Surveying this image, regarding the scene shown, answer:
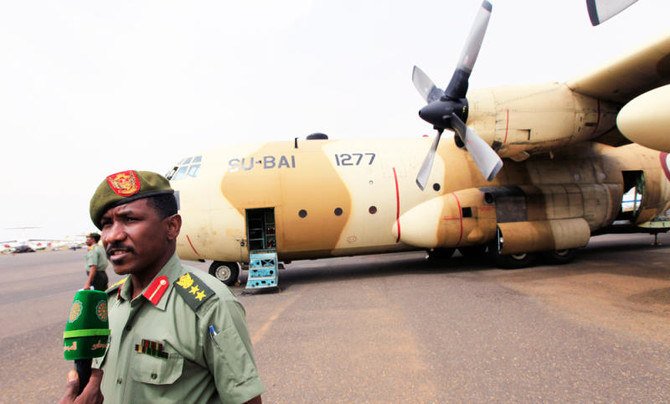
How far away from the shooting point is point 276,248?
1005cm

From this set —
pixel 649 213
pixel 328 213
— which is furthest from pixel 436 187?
pixel 649 213

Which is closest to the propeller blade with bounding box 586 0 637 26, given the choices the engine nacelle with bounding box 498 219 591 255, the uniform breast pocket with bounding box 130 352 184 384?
the uniform breast pocket with bounding box 130 352 184 384

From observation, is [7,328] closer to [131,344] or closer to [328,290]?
[328,290]

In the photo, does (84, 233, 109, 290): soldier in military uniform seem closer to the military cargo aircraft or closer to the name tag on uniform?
the military cargo aircraft

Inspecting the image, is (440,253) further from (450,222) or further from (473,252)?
(450,222)

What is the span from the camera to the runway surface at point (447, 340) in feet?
12.3

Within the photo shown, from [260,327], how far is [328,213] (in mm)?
4385

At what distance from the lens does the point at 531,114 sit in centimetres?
894

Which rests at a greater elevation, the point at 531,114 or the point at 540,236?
the point at 531,114

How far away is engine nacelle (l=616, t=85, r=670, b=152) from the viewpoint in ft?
18.0

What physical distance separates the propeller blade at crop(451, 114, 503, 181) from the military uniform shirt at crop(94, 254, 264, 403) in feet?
→ 25.6

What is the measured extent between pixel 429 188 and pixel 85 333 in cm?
985

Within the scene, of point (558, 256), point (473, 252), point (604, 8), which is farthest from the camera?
point (473, 252)

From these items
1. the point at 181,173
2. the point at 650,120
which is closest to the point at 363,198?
the point at 181,173
